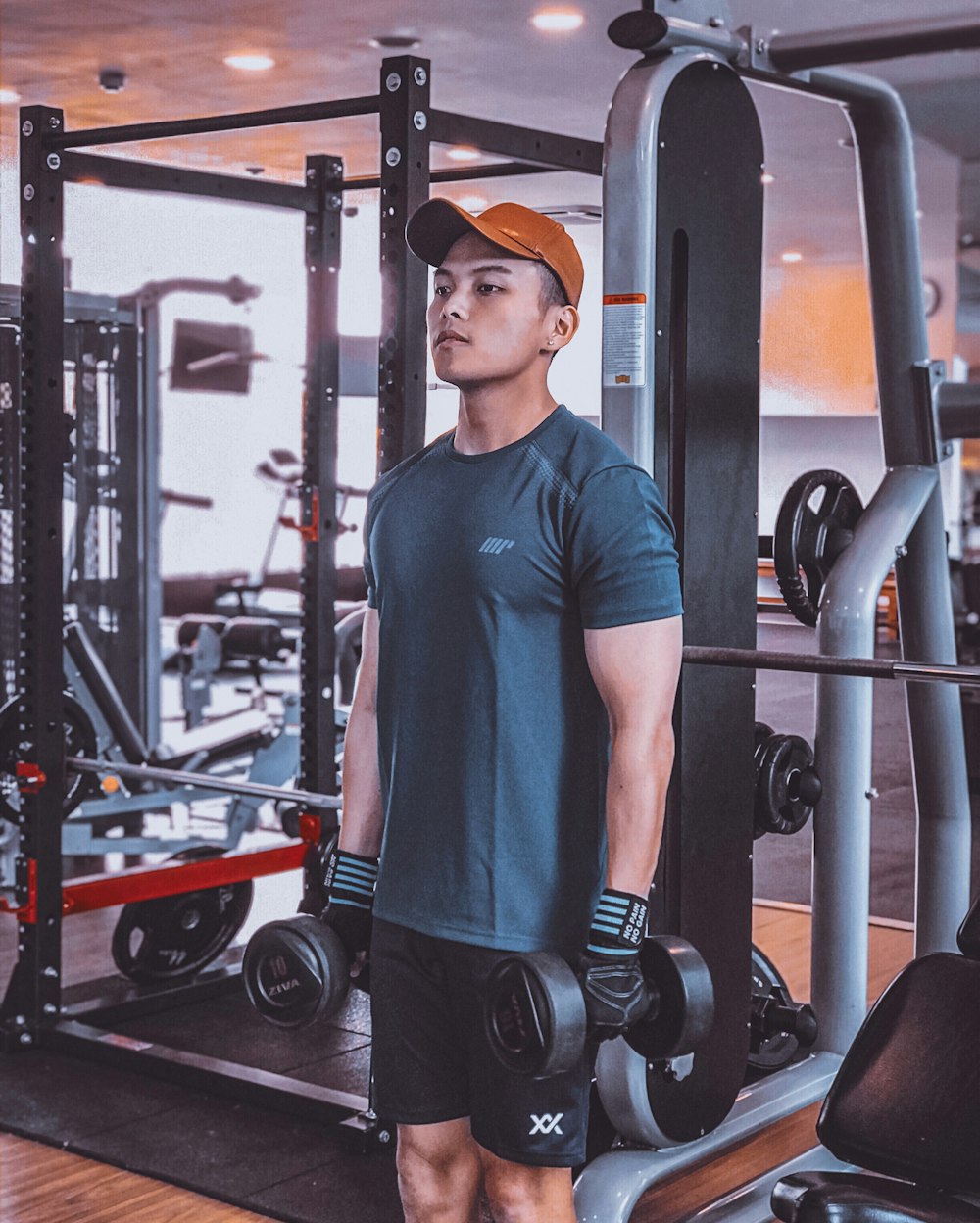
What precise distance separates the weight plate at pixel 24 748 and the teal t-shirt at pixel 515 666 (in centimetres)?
188

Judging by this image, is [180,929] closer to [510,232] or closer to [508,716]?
[508,716]

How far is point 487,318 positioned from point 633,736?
47cm

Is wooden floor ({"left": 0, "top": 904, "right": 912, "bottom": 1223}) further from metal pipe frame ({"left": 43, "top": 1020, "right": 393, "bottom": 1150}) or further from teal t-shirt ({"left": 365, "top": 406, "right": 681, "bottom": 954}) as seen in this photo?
teal t-shirt ({"left": 365, "top": 406, "right": 681, "bottom": 954})

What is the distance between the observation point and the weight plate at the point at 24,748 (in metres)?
3.65

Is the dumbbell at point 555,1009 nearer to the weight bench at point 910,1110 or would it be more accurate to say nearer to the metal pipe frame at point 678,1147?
the weight bench at point 910,1110

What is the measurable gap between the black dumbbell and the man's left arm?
370 millimetres

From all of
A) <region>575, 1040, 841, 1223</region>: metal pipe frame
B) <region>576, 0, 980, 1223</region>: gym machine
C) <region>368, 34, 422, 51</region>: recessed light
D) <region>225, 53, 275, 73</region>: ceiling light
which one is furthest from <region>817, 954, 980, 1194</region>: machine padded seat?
<region>225, 53, 275, 73</region>: ceiling light

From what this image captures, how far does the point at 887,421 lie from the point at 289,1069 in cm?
176

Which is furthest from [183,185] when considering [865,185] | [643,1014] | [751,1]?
[751,1]

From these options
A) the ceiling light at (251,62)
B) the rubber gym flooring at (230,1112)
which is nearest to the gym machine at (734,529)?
the rubber gym flooring at (230,1112)

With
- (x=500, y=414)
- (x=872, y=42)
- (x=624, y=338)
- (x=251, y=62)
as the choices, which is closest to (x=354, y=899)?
(x=500, y=414)

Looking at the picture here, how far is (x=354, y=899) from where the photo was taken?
187cm

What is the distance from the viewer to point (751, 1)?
5199mm

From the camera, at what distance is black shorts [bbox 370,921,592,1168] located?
1679 millimetres
